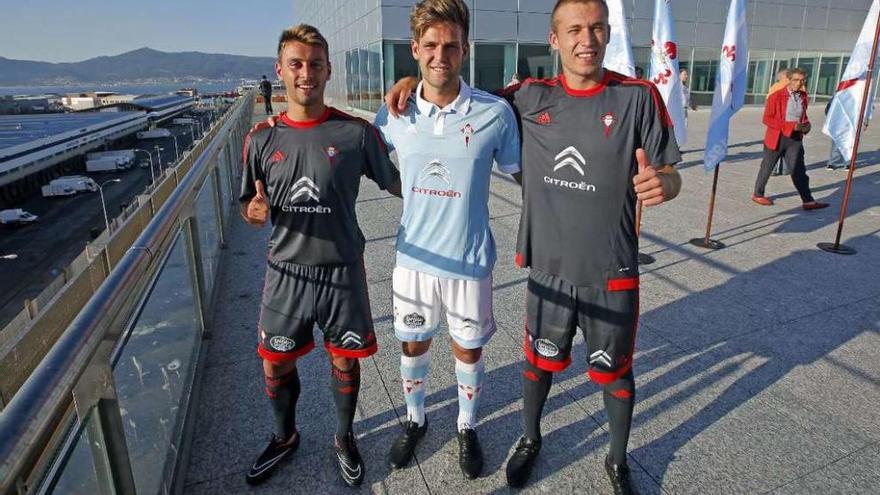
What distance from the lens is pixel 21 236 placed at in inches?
2096

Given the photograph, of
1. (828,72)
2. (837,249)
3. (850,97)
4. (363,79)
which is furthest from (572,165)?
(828,72)

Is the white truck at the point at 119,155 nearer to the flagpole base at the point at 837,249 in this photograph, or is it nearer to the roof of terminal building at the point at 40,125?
the roof of terminal building at the point at 40,125

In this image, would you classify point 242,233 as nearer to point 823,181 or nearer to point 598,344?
point 598,344

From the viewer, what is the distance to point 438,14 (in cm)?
230

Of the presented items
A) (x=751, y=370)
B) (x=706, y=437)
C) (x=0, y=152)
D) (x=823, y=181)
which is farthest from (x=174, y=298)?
(x=0, y=152)

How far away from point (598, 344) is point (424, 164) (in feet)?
3.72

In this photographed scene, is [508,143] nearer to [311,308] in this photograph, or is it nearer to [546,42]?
[311,308]

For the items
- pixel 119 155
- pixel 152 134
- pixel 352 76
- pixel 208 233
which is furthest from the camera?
pixel 152 134

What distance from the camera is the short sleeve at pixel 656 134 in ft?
7.46

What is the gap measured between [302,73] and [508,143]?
0.98m

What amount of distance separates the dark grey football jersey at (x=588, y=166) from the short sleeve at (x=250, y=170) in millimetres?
1231

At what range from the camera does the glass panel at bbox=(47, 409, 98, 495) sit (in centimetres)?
131

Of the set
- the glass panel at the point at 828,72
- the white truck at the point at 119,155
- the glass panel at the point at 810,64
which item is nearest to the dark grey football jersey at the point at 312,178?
the glass panel at the point at 810,64

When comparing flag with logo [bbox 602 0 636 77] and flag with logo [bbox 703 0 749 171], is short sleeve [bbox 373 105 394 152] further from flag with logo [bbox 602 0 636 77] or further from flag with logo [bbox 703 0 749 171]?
flag with logo [bbox 703 0 749 171]
